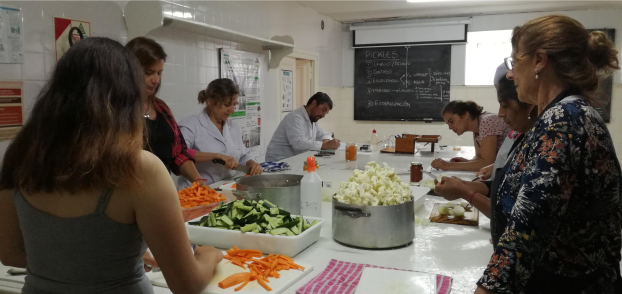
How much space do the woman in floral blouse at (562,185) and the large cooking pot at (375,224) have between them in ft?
1.30

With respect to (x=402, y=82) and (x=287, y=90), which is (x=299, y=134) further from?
(x=402, y=82)

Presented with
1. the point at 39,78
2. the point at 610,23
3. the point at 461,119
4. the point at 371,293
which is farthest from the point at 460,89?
the point at 371,293

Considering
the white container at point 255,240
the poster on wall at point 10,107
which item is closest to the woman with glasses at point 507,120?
the white container at point 255,240

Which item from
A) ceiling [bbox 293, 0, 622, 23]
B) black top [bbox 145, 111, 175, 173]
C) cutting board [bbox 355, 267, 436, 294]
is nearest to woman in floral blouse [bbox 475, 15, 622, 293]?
cutting board [bbox 355, 267, 436, 294]

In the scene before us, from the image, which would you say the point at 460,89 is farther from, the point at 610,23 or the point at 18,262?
the point at 18,262

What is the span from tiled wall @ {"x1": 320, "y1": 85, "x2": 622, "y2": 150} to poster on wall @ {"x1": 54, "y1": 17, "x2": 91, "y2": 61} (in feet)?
14.0

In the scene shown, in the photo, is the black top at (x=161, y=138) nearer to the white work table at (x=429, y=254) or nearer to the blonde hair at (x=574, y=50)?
the white work table at (x=429, y=254)

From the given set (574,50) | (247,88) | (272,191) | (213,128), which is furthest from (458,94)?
(574,50)

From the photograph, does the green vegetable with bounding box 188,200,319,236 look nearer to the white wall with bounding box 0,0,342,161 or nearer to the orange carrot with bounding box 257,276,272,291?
the orange carrot with bounding box 257,276,272,291

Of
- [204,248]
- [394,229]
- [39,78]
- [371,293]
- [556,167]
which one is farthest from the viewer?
[39,78]

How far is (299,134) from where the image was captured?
15.3ft

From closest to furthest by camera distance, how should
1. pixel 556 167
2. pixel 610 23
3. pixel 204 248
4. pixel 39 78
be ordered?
pixel 556 167 < pixel 204 248 < pixel 39 78 < pixel 610 23

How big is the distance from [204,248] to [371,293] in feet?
1.62

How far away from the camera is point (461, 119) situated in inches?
149
